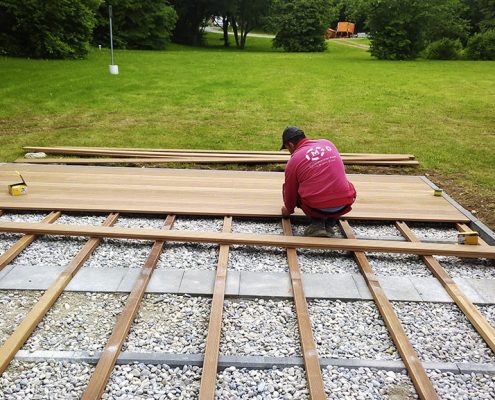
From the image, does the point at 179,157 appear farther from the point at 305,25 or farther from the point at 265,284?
the point at 305,25

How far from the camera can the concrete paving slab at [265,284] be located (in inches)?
140

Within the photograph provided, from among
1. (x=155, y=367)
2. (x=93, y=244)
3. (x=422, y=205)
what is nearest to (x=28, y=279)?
(x=93, y=244)

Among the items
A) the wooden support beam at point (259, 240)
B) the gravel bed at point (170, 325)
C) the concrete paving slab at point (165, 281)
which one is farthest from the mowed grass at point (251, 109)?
the gravel bed at point (170, 325)

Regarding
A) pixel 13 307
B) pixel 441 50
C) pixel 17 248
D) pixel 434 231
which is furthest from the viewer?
pixel 441 50

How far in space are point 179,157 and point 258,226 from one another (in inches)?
99.8

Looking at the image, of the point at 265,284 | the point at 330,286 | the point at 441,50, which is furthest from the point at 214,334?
the point at 441,50

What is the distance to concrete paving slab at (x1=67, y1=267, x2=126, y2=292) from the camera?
140 inches

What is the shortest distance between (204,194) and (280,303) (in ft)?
7.42

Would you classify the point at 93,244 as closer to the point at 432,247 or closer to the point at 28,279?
the point at 28,279

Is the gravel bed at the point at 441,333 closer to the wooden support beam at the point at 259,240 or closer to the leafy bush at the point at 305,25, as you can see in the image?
the wooden support beam at the point at 259,240

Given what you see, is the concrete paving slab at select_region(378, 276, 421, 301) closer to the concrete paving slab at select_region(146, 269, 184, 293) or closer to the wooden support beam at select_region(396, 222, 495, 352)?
the wooden support beam at select_region(396, 222, 495, 352)

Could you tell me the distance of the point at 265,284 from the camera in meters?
3.67

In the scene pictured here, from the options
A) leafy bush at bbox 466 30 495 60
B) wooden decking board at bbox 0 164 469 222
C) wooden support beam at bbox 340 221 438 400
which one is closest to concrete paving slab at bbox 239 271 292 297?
wooden support beam at bbox 340 221 438 400

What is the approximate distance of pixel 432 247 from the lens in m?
4.16
